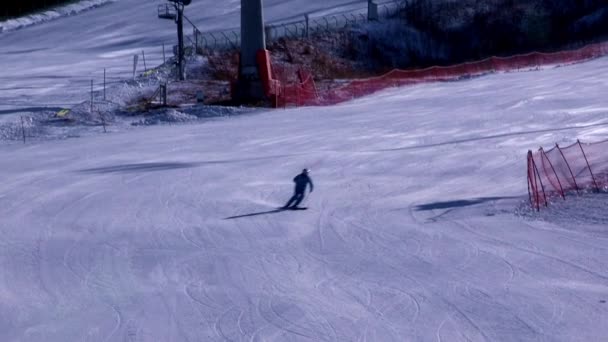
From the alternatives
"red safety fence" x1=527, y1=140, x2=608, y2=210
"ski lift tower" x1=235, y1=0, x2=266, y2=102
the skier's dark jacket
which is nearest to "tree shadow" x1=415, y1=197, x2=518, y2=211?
"red safety fence" x1=527, y1=140, x2=608, y2=210

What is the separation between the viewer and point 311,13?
59000 mm

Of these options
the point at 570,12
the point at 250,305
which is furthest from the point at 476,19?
the point at 250,305

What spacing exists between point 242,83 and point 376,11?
69.9ft

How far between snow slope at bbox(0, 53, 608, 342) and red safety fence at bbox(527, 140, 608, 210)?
384 mm

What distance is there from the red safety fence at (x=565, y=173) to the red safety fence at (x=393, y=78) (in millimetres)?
17487

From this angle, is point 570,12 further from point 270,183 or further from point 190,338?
point 190,338

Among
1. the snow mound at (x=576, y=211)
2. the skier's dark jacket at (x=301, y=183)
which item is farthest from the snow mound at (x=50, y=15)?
the snow mound at (x=576, y=211)

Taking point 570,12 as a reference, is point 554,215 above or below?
below

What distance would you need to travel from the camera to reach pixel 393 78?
38.0 m

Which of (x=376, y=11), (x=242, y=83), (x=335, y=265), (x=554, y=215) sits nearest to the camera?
(x=335, y=265)

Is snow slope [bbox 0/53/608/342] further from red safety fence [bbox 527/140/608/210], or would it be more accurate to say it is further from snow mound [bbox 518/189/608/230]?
red safety fence [bbox 527/140/608/210]

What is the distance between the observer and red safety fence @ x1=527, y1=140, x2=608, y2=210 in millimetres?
14898

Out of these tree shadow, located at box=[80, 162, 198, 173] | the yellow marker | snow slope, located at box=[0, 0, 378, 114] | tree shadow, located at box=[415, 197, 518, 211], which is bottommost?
tree shadow, located at box=[415, 197, 518, 211]

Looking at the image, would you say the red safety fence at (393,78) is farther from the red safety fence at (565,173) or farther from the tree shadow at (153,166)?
the red safety fence at (565,173)
